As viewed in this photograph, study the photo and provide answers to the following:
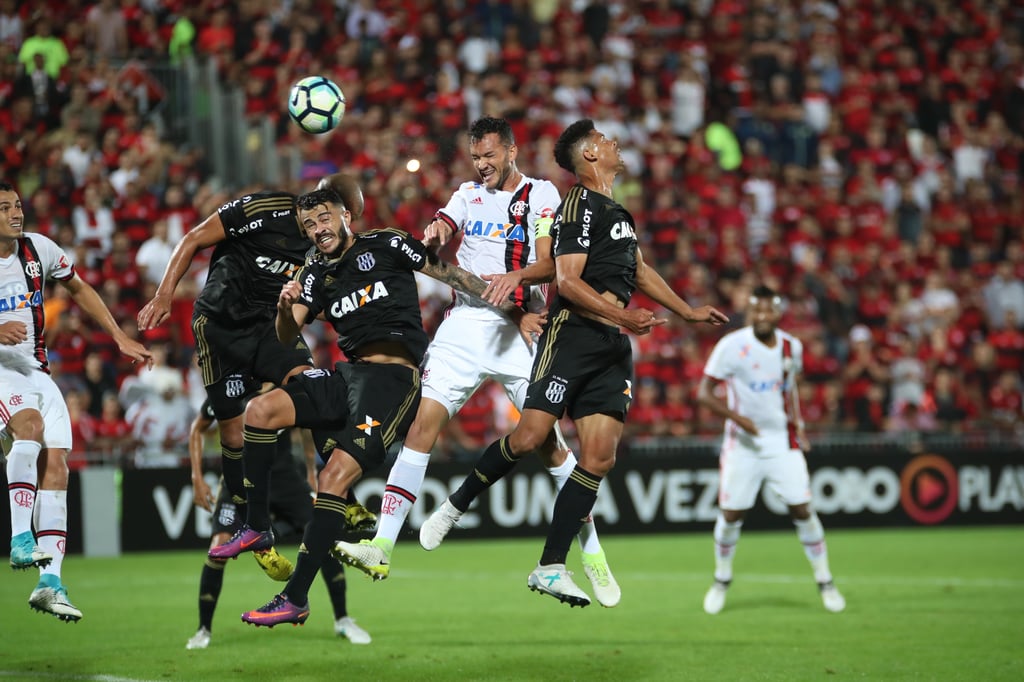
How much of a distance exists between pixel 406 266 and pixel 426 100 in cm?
1318

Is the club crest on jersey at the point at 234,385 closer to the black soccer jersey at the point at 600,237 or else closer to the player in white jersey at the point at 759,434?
the black soccer jersey at the point at 600,237

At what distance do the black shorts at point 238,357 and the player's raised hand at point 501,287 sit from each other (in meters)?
1.84

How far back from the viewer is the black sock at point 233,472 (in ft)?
30.9

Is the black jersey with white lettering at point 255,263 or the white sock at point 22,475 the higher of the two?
the black jersey with white lettering at point 255,263

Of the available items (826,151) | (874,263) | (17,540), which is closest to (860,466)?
(874,263)

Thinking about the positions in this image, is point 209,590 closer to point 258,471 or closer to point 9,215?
point 258,471

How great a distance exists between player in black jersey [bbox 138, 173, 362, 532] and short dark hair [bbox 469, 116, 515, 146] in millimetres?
1476

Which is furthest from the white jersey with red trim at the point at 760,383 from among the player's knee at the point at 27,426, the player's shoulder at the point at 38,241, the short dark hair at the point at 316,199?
the player's knee at the point at 27,426

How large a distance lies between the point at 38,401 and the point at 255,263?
5.86 feet

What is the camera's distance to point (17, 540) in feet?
26.6

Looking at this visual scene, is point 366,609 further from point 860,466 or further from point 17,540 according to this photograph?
point 860,466

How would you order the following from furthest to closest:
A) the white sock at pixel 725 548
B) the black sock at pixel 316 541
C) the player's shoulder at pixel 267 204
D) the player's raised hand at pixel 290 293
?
the white sock at pixel 725 548, the player's shoulder at pixel 267 204, the player's raised hand at pixel 290 293, the black sock at pixel 316 541

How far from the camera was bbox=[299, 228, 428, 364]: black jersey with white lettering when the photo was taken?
852 cm

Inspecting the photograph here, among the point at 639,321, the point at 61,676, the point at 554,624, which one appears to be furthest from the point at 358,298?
the point at 554,624
